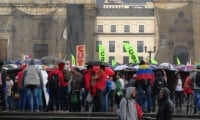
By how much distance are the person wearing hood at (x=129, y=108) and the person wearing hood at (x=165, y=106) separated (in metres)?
0.58

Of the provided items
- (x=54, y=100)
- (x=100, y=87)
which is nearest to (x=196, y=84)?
(x=100, y=87)

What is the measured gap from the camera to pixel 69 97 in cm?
2720

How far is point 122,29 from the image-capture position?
11250 centimetres

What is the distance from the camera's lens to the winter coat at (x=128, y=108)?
17.3 meters

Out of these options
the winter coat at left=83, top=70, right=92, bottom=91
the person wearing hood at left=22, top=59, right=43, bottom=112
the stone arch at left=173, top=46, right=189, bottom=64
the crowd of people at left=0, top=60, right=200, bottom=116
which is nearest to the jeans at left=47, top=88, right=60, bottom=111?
the crowd of people at left=0, top=60, right=200, bottom=116

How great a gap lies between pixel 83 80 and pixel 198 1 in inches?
2681

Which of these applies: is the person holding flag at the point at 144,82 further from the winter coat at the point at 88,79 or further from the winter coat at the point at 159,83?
the winter coat at the point at 88,79

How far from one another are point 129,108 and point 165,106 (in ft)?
2.74

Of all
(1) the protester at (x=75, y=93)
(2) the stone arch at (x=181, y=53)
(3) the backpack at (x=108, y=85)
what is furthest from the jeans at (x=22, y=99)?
(2) the stone arch at (x=181, y=53)

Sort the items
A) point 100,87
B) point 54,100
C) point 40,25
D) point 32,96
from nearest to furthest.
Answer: point 100,87 < point 32,96 < point 54,100 < point 40,25

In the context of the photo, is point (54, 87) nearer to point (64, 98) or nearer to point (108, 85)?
point (64, 98)

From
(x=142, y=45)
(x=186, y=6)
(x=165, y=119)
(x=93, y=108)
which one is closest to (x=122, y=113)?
(x=165, y=119)

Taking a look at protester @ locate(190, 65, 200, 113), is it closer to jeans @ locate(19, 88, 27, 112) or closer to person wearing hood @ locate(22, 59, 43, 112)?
person wearing hood @ locate(22, 59, 43, 112)

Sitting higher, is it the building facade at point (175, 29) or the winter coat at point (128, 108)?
the building facade at point (175, 29)
